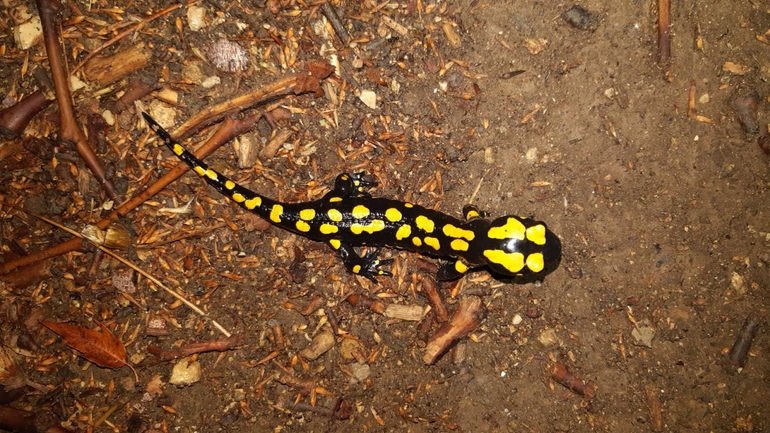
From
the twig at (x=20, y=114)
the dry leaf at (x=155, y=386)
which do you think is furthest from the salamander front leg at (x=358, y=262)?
the twig at (x=20, y=114)

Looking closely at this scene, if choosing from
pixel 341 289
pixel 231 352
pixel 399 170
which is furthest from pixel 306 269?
pixel 399 170

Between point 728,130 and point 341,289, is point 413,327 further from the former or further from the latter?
point 728,130

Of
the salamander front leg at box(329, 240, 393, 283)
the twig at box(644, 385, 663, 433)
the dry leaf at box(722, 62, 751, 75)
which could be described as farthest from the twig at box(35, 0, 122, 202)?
the dry leaf at box(722, 62, 751, 75)

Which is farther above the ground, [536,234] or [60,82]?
[60,82]

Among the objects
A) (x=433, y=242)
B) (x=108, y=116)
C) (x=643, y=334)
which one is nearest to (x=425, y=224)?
(x=433, y=242)

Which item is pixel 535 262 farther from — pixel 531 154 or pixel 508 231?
pixel 531 154

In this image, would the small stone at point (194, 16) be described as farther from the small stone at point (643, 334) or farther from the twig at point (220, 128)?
the small stone at point (643, 334)

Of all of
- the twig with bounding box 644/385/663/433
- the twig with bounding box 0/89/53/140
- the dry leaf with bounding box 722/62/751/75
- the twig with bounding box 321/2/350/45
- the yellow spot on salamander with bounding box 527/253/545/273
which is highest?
the twig with bounding box 321/2/350/45

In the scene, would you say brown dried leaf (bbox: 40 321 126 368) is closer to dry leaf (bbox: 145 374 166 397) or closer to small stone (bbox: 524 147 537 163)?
dry leaf (bbox: 145 374 166 397)
